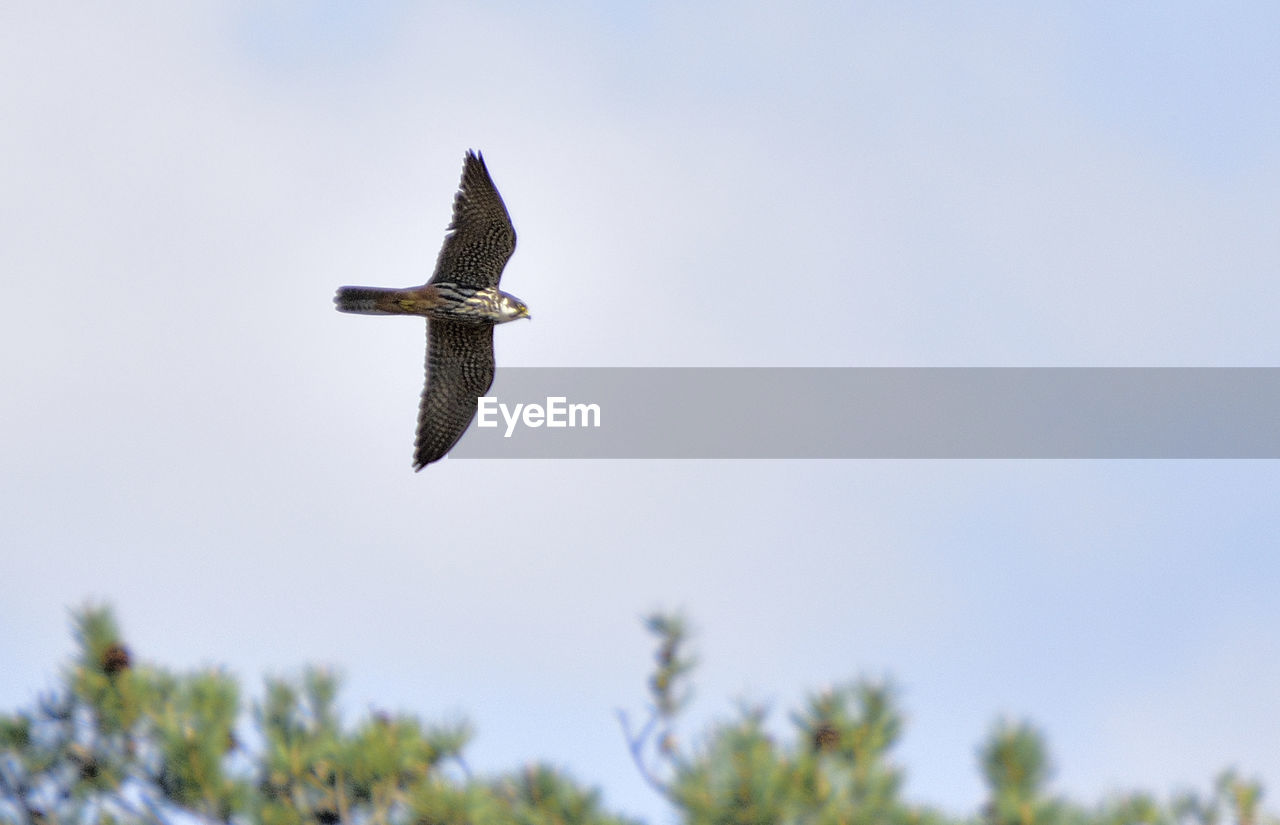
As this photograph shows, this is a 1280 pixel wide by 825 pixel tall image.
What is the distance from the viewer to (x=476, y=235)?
1558 cm

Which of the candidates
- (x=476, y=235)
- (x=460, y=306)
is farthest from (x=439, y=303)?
(x=476, y=235)

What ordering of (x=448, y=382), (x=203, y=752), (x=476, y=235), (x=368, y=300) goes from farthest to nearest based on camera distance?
(x=448, y=382), (x=476, y=235), (x=368, y=300), (x=203, y=752)

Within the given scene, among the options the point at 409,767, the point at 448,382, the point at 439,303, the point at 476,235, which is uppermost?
the point at 476,235

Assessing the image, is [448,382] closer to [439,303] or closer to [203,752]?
[439,303]

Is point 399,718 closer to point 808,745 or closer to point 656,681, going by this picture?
point 656,681

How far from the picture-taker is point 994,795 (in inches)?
232

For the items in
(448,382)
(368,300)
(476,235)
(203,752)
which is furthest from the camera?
(448,382)

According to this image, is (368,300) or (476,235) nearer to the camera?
(368,300)

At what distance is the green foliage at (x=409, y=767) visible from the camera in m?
5.91

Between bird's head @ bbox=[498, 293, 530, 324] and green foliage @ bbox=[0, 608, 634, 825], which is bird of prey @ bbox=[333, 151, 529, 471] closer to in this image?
bird's head @ bbox=[498, 293, 530, 324]

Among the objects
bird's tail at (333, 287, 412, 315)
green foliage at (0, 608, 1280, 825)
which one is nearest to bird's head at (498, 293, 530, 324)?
bird's tail at (333, 287, 412, 315)

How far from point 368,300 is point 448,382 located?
1783 mm

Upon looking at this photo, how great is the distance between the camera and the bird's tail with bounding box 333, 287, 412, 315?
15062 mm

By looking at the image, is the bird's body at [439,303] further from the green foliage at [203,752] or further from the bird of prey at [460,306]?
the green foliage at [203,752]
